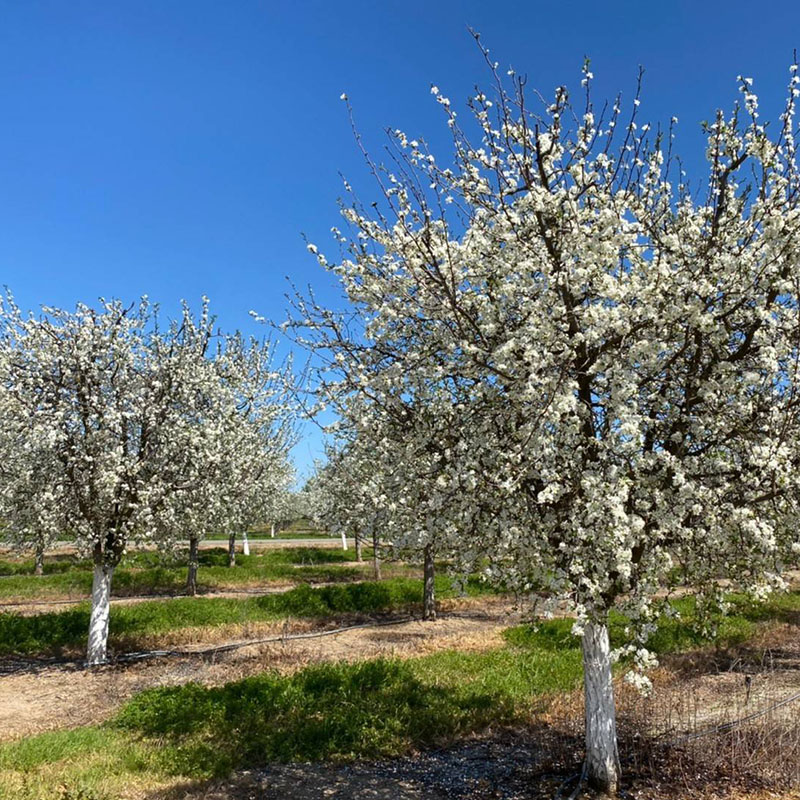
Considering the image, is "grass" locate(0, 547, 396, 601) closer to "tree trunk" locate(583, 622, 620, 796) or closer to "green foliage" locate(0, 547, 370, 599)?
"green foliage" locate(0, 547, 370, 599)

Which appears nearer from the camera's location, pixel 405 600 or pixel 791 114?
pixel 791 114

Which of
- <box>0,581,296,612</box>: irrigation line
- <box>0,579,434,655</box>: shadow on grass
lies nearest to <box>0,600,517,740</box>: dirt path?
<box>0,579,434,655</box>: shadow on grass

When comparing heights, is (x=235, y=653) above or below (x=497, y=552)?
below

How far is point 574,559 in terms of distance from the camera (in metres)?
6.83

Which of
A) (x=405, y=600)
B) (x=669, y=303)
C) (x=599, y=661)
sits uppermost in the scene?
(x=669, y=303)

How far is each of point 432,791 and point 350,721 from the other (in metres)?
2.76

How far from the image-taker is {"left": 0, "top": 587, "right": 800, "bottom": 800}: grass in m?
9.71

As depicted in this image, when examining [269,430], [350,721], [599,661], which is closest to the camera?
[599,661]

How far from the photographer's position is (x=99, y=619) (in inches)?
671

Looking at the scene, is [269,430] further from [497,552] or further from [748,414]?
[748,414]

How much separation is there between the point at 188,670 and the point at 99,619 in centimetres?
285

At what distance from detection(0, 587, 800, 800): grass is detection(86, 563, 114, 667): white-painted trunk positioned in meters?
4.84

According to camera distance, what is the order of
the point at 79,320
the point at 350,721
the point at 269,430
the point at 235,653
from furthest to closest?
1. the point at 269,430
2. the point at 235,653
3. the point at 79,320
4. the point at 350,721

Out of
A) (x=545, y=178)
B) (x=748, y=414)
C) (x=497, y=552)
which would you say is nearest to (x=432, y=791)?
(x=497, y=552)
